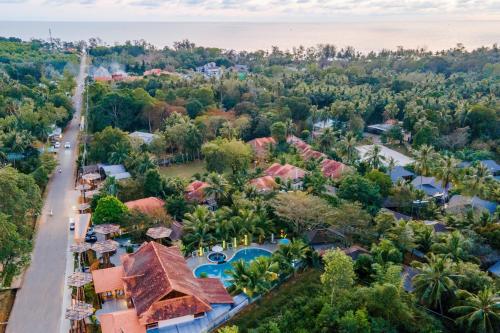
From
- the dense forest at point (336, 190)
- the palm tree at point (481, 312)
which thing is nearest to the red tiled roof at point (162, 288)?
the dense forest at point (336, 190)

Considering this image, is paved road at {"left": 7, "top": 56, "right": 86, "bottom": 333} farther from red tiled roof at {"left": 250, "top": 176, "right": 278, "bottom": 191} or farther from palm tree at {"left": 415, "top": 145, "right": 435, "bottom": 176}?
palm tree at {"left": 415, "top": 145, "right": 435, "bottom": 176}

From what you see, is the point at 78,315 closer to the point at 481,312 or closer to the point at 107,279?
the point at 107,279

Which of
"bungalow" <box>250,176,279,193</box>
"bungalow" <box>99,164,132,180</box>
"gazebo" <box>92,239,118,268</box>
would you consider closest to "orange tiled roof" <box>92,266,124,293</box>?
"gazebo" <box>92,239,118,268</box>

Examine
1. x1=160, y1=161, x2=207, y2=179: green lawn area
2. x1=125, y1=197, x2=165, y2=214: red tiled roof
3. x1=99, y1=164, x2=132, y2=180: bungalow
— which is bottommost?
x1=160, y1=161, x2=207, y2=179: green lawn area

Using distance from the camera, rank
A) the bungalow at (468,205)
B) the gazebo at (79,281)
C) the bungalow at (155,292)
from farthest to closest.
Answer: the bungalow at (468,205) → the gazebo at (79,281) → the bungalow at (155,292)

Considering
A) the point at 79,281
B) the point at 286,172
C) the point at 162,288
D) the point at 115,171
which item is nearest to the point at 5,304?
the point at 79,281

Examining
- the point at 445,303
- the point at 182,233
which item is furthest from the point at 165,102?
the point at 445,303

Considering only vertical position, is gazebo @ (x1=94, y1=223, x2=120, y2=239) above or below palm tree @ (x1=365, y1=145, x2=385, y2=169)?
below

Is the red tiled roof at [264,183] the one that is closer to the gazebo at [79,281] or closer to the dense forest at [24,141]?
the gazebo at [79,281]
